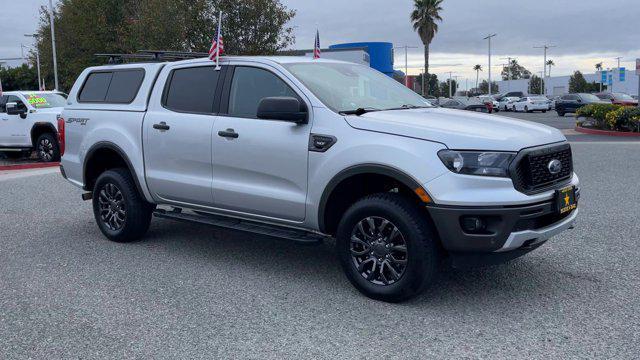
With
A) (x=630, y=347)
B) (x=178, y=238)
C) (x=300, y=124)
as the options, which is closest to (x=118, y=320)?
(x=300, y=124)

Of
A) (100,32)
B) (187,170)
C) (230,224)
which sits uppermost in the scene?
(100,32)

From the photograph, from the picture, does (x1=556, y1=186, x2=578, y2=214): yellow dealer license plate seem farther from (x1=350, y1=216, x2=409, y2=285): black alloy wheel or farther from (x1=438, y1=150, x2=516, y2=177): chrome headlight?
(x1=350, y1=216, x2=409, y2=285): black alloy wheel

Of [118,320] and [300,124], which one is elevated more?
[300,124]

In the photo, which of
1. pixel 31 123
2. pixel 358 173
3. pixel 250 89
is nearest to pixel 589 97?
pixel 31 123

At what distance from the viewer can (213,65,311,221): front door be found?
5195 millimetres

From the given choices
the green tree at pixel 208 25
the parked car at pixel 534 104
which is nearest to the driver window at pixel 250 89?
the green tree at pixel 208 25

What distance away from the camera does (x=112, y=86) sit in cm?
700

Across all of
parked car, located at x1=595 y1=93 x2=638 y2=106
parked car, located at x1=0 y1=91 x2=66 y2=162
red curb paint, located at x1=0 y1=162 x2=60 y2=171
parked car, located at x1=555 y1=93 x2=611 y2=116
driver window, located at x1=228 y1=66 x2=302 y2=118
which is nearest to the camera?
driver window, located at x1=228 y1=66 x2=302 y2=118

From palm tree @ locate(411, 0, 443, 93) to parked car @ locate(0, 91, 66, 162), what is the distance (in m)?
43.6

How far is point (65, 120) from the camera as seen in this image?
7.36 meters

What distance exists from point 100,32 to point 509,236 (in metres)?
35.9

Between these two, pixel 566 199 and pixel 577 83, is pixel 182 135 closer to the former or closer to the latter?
pixel 566 199

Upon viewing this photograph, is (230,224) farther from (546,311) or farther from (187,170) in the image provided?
(546,311)

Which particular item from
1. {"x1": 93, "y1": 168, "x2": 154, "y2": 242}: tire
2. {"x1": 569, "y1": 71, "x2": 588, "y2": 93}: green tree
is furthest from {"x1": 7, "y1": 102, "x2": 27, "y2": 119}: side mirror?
{"x1": 569, "y1": 71, "x2": 588, "y2": 93}: green tree
